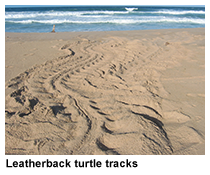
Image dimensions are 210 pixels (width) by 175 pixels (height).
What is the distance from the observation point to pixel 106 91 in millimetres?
2750

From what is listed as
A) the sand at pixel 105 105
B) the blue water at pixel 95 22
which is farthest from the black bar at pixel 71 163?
the blue water at pixel 95 22

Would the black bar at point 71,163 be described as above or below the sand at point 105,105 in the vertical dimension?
below

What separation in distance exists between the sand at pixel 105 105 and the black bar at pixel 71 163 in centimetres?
13

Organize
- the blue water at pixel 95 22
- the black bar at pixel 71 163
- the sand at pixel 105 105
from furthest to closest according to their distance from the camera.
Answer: the blue water at pixel 95 22
the sand at pixel 105 105
the black bar at pixel 71 163

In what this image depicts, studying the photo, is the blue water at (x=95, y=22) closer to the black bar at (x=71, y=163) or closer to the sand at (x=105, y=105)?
the sand at (x=105, y=105)

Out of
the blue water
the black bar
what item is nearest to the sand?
the black bar

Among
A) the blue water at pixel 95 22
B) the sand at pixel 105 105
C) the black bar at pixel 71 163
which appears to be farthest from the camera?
the blue water at pixel 95 22

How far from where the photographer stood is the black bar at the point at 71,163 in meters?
1.42

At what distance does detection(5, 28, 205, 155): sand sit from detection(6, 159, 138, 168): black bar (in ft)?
0.44

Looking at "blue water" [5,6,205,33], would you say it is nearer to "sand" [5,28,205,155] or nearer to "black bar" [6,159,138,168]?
"sand" [5,28,205,155]

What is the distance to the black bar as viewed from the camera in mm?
1416

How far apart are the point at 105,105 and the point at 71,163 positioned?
3.58 feet

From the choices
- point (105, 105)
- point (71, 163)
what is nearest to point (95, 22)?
point (105, 105)

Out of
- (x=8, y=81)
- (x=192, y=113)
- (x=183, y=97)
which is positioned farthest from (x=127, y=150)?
(x=8, y=81)
